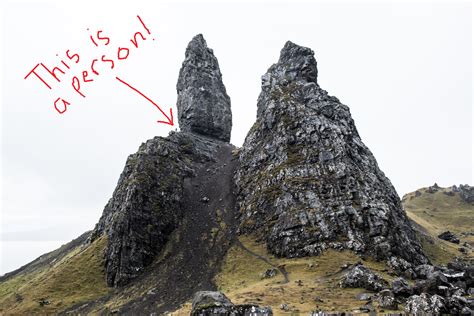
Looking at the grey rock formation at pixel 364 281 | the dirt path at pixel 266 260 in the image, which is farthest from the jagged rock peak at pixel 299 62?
the grey rock formation at pixel 364 281

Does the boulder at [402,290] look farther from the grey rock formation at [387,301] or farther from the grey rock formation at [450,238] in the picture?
the grey rock formation at [450,238]

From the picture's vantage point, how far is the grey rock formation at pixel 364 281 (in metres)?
71.2

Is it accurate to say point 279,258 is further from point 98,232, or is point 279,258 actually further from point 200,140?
point 200,140

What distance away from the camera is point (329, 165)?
12012cm

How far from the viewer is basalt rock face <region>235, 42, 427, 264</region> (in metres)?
101

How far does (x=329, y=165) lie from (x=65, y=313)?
281 ft

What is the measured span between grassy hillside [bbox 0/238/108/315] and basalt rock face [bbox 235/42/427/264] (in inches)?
1805

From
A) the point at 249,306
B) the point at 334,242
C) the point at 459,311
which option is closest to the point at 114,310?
the point at 249,306

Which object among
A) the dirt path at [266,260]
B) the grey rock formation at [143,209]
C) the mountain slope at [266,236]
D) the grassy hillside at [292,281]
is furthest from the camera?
the grey rock formation at [143,209]

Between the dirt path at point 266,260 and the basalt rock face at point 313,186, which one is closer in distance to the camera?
the dirt path at point 266,260

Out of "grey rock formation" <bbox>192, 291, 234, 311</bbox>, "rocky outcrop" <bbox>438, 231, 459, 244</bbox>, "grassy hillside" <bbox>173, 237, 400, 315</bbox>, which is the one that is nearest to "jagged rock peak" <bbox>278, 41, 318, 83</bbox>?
"grassy hillside" <bbox>173, 237, 400, 315</bbox>

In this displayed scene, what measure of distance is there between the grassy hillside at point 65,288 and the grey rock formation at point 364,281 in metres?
65.4

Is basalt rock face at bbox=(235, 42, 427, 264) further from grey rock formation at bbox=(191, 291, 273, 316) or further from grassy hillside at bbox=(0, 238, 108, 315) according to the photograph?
grey rock formation at bbox=(191, 291, 273, 316)

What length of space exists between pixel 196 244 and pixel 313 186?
1596 inches
